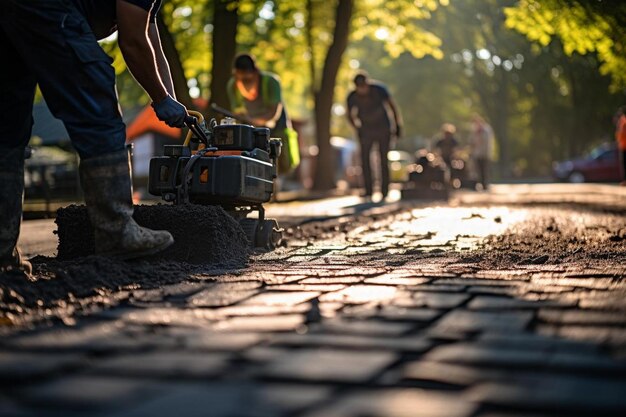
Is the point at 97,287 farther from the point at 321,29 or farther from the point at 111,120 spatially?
the point at 321,29

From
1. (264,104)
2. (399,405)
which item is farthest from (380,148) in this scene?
(399,405)

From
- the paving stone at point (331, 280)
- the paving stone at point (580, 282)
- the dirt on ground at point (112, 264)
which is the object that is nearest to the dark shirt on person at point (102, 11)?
the dirt on ground at point (112, 264)

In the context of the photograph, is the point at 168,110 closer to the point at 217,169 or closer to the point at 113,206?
the point at 113,206

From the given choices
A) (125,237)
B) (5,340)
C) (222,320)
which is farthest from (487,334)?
(125,237)

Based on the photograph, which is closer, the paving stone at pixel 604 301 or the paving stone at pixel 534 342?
the paving stone at pixel 534 342

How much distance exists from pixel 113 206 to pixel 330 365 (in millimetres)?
2463

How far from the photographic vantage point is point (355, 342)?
3072 millimetres

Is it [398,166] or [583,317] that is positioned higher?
[398,166]

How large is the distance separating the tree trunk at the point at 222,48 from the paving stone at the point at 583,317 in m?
13.7

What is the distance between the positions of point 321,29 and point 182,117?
22.7m

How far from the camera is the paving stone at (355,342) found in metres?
2.99

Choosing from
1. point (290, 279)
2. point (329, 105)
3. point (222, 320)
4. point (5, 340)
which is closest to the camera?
point (5, 340)

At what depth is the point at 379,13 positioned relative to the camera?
27.2 m

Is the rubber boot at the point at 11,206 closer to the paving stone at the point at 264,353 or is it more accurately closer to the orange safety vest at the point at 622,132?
the paving stone at the point at 264,353
